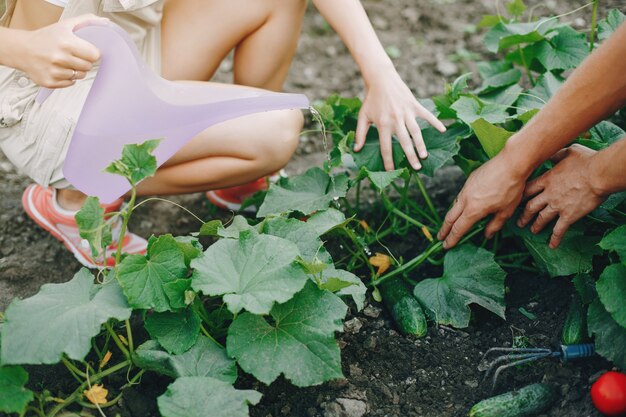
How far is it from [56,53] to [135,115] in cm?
30

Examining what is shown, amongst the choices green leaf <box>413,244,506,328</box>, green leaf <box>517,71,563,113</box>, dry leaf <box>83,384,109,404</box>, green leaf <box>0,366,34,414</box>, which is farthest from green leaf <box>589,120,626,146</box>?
green leaf <box>0,366,34,414</box>

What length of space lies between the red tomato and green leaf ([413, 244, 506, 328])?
342 millimetres

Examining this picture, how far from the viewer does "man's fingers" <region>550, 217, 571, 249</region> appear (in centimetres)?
192

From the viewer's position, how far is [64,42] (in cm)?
177

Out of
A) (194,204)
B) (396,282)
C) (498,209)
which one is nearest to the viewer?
(498,209)

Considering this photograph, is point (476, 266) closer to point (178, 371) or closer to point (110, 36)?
point (178, 371)

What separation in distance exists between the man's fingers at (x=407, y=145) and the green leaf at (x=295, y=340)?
20.6 inches

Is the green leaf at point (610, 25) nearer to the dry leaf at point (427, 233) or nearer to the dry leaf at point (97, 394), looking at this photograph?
the dry leaf at point (427, 233)

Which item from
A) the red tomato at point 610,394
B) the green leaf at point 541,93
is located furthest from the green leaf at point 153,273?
the green leaf at point 541,93

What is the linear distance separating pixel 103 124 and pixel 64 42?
303 millimetres

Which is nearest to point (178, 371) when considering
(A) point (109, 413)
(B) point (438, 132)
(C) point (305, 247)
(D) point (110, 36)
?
(A) point (109, 413)

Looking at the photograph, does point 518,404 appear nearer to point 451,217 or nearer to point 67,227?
point 451,217

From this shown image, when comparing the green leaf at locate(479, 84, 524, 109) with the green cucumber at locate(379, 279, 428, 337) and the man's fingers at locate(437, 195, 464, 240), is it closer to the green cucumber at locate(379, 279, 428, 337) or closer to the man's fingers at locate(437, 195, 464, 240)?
the man's fingers at locate(437, 195, 464, 240)

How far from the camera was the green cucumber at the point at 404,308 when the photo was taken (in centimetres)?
202
